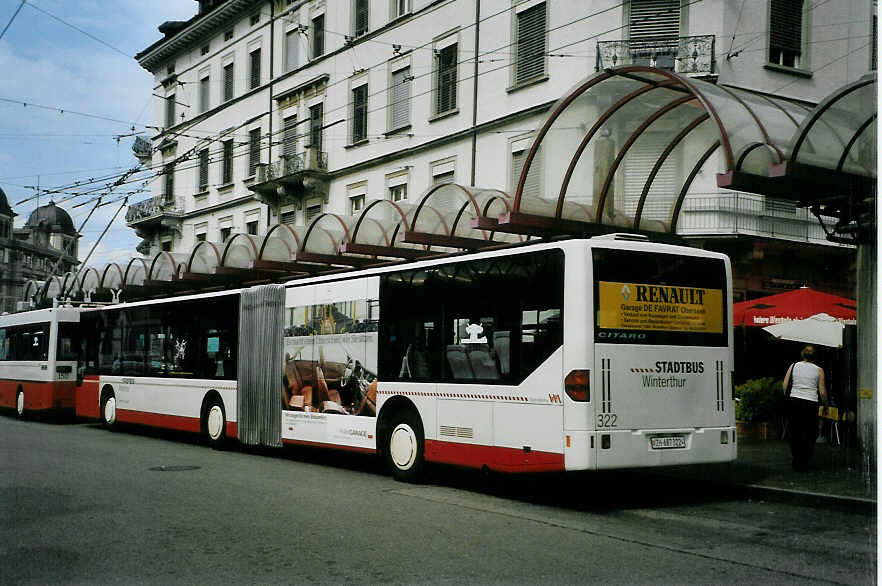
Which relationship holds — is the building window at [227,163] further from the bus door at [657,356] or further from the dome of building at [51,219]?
the bus door at [657,356]

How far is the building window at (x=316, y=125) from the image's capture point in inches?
1356

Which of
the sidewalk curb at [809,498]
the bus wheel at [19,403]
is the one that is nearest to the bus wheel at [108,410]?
the bus wheel at [19,403]

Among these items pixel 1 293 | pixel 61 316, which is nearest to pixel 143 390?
pixel 61 316

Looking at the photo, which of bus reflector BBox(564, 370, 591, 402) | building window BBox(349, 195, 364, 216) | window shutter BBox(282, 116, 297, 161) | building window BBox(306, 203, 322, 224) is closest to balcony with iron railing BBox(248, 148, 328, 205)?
building window BBox(306, 203, 322, 224)

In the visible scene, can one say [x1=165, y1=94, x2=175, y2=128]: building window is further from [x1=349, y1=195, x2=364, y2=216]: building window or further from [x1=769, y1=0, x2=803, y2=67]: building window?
[x1=769, y1=0, x2=803, y2=67]: building window

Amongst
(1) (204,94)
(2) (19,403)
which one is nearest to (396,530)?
(2) (19,403)

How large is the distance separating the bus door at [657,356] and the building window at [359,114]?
22.1 m

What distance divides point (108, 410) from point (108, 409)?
2cm

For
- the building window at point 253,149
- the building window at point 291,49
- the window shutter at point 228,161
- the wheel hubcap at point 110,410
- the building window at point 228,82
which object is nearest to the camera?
the wheel hubcap at point 110,410

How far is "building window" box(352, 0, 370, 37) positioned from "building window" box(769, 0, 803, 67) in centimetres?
1366

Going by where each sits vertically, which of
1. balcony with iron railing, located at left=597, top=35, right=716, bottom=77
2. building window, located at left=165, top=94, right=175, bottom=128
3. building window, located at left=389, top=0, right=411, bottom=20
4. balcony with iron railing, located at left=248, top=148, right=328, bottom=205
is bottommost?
balcony with iron railing, located at left=248, top=148, right=328, bottom=205

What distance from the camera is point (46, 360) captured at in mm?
26109

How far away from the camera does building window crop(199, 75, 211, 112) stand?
40.8m

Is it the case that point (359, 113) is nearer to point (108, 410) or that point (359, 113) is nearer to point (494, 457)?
point (108, 410)
